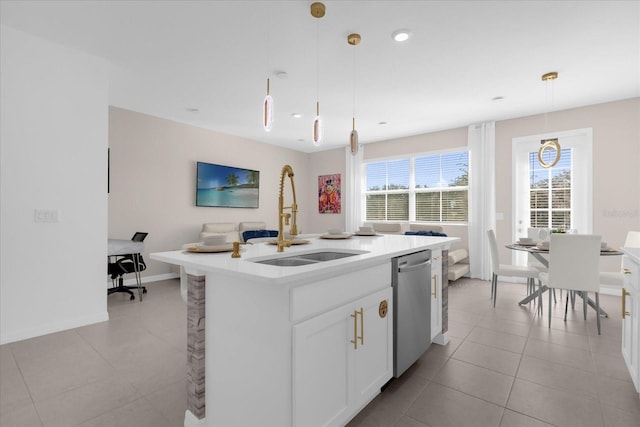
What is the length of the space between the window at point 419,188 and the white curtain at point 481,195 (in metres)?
0.27

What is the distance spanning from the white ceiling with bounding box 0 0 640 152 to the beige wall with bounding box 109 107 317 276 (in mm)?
467

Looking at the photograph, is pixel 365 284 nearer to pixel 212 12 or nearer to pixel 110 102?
pixel 212 12

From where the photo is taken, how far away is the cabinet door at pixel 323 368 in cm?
123

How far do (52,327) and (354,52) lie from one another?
3.88m

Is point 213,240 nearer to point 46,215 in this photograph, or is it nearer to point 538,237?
point 46,215

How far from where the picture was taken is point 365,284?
1.64m

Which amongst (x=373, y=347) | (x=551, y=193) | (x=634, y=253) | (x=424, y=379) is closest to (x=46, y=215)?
(x=373, y=347)

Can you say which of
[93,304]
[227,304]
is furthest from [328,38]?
[93,304]

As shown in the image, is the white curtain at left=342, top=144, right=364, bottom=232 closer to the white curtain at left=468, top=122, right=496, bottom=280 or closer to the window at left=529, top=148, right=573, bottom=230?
the white curtain at left=468, top=122, right=496, bottom=280

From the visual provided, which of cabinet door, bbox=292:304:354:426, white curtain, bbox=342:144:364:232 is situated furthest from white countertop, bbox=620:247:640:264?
white curtain, bbox=342:144:364:232

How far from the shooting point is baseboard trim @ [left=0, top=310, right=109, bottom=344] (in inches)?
103

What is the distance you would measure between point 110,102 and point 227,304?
172 inches

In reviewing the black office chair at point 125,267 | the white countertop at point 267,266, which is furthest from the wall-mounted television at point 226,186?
the white countertop at point 267,266

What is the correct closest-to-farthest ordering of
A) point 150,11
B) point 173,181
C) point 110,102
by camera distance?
1. point 150,11
2. point 110,102
3. point 173,181
